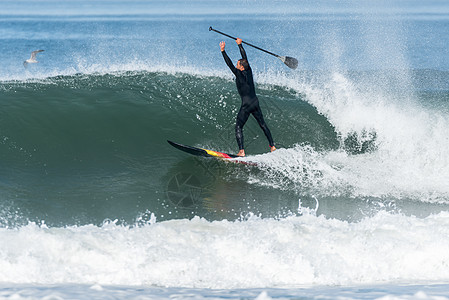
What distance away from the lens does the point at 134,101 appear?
36.1 feet

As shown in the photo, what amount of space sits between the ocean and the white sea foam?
0.07ft

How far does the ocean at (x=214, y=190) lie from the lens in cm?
522

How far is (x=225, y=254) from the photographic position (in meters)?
5.69

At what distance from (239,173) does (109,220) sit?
8.62ft

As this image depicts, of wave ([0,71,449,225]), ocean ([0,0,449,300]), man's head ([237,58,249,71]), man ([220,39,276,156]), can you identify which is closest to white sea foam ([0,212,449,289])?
ocean ([0,0,449,300])

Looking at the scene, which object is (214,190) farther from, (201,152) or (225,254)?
(225,254)

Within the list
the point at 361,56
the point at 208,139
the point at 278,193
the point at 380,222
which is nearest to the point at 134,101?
the point at 208,139

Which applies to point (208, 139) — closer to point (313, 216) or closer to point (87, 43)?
point (313, 216)

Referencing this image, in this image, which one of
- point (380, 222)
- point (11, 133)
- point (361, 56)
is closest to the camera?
point (380, 222)

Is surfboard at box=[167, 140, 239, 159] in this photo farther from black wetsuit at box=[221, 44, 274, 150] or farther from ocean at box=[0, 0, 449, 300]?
black wetsuit at box=[221, 44, 274, 150]

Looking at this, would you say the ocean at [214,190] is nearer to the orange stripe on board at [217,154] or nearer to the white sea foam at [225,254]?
the white sea foam at [225,254]

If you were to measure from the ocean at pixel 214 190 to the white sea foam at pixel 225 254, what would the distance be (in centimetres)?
2

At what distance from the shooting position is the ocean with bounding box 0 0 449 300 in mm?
5223

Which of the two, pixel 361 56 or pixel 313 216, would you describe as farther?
pixel 361 56
